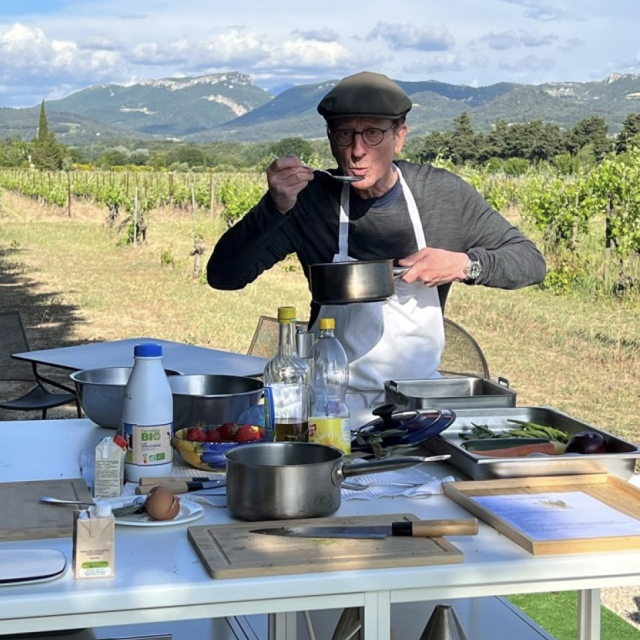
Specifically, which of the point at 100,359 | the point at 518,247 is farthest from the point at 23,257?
the point at 518,247

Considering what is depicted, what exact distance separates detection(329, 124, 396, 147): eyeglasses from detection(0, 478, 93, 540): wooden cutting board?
1346 millimetres

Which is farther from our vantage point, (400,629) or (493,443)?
(400,629)

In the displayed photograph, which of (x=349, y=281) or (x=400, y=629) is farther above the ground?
(x=349, y=281)

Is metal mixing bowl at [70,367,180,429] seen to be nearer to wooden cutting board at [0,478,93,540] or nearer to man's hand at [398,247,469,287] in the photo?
wooden cutting board at [0,478,93,540]

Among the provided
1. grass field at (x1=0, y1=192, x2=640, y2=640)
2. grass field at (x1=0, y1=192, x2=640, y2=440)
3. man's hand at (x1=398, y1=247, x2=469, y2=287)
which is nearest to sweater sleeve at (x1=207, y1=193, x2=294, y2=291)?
man's hand at (x1=398, y1=247, x2=469, y2=287)

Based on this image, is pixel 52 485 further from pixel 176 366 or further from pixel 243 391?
pixel 176 366

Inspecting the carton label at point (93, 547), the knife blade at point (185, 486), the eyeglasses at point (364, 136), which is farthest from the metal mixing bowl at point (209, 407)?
the eyeglasses at point (364, 136)

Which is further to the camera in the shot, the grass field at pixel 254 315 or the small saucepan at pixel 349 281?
the grass field at pixel 254 315

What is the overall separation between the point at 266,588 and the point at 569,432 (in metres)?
1.03

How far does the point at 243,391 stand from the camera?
2.48m

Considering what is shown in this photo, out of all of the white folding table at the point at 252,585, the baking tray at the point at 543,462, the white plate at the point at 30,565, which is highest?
the baking tray at the point at 543,462

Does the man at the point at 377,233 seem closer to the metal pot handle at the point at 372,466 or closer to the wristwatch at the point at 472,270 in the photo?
the wristwatch at the point at 472,270

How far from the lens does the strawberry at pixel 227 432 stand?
2.16 meters

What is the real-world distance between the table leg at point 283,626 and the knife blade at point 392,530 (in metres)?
0.85
